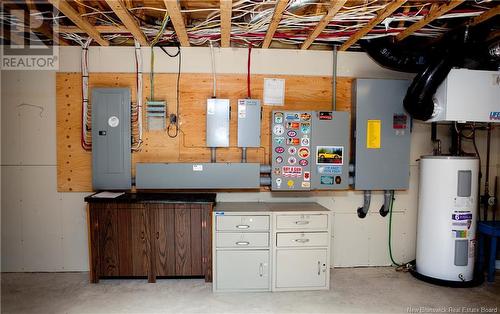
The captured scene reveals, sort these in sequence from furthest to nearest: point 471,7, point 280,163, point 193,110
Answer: point 193,110
point 280,163
point 471,7

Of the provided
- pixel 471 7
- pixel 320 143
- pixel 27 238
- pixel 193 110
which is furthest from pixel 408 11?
pixel 27 238

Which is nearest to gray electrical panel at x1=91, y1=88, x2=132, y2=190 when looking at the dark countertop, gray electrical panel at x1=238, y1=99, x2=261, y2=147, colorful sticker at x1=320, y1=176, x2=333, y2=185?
the dark countertop

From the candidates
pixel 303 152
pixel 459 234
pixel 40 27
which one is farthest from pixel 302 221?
pixel 40 27

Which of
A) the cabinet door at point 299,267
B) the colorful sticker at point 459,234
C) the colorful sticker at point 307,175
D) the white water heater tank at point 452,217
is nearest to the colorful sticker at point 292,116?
the colorful sticker at point 307,175

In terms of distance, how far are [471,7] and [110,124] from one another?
3.16 m

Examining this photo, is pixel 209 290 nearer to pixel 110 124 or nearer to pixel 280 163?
pixel 280 163

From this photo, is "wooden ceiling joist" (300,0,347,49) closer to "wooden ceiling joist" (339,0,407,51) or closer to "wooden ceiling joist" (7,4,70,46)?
"wooden ceiling joist" (339,0,407,51)

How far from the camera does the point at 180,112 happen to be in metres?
3.12

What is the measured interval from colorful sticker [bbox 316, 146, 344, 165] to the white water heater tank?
33.8 inches

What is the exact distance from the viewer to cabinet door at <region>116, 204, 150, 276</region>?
9.21 ft

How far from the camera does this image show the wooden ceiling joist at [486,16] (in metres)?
2.30

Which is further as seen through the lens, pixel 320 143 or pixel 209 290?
pixel 320 143

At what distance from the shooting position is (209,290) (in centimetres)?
273

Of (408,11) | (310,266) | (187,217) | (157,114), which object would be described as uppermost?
(408,11)
